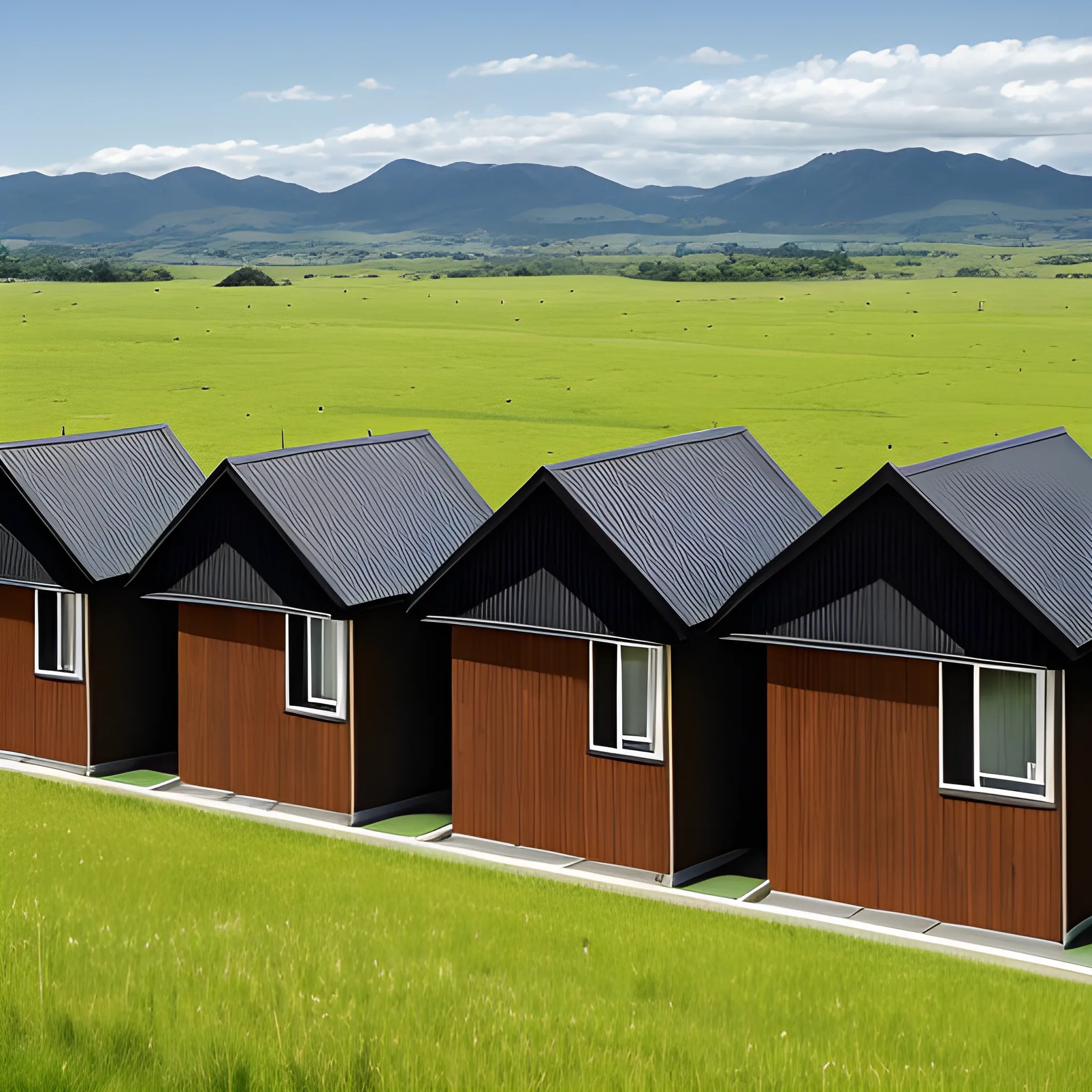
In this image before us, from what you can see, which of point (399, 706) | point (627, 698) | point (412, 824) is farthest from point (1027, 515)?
point (412, 824)

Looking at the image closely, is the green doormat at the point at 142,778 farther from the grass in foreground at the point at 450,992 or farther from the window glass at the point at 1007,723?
the window glass at the point at 1007,723

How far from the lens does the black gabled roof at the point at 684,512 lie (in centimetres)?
2133

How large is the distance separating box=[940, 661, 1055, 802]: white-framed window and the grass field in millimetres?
56855

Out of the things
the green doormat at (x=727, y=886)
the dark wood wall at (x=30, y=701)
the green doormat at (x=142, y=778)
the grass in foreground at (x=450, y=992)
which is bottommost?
the green doormat at (x=727, y=886)

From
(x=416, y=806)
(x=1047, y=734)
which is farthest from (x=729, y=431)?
(x=1047, y=734)

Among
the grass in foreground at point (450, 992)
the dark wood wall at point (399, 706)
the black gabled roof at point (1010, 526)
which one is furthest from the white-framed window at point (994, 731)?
the dark wood wall at point (399, 706)

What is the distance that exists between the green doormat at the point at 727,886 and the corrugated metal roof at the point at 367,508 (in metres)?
6.26

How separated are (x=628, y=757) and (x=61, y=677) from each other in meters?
11.0

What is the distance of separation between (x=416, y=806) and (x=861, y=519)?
9080mm

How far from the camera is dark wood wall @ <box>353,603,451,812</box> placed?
80.0ft

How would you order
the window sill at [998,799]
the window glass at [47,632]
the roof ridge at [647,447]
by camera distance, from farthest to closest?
the window glass at [47,632], the roof ridge at [647,447], the window sill at [998,799]

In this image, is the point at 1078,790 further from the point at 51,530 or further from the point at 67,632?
the point at 67,632

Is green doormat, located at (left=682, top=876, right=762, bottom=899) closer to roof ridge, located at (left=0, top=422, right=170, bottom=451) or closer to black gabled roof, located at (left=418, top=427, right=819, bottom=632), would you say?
black gabled roof, located at (left=418, top=427, right=819, bottom=632)

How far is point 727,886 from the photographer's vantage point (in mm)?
21172
